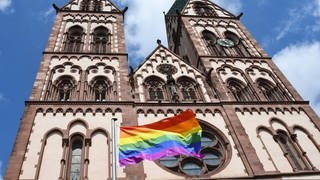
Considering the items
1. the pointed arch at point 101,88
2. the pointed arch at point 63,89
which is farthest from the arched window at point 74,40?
the pointed arch at point 101,88

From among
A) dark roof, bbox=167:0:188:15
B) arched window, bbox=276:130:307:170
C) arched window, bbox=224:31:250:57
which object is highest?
dark roof, bbox=167:0:188:15

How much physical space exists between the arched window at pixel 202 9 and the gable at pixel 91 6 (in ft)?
23.1

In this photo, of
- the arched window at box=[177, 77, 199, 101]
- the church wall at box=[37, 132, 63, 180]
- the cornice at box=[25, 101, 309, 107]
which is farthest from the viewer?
the arched window at box=[177, 77, 199, 101]

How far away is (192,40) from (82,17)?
817 cm

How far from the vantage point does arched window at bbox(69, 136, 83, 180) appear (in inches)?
535

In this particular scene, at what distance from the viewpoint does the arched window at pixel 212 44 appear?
23803 mm

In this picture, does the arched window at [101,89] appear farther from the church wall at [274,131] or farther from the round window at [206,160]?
the church wall at [274,131]

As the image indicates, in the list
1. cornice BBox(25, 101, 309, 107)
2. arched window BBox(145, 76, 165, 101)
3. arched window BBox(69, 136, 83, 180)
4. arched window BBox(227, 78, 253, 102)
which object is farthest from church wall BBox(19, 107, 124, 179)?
arched window BBox(227, 78, 253, 102)

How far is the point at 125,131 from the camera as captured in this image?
11109 mm

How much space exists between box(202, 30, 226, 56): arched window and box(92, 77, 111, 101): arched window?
8240mm

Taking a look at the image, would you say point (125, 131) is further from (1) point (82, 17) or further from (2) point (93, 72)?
(1) point (82, 17)

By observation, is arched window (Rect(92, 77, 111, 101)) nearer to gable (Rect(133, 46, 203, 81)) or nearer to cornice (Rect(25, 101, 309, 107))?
cornice (Rect(25, 101, 309, 107))

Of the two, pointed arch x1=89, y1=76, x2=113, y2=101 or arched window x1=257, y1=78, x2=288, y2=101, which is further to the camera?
arched window x1=257, y1=78, x2=288, y2=101

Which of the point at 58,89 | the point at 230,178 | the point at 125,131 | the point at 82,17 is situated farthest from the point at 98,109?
the point at 82,17
